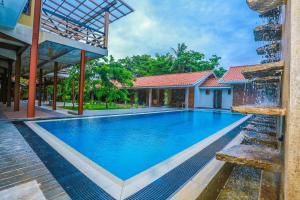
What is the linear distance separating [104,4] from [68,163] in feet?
28.6

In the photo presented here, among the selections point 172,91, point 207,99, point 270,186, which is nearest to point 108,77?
point 172,91

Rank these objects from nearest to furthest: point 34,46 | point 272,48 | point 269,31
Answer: point 269,31 < point 272,48 < point 34,46

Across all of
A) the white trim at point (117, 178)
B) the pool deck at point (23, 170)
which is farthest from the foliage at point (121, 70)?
the white trim at point (117, 178)

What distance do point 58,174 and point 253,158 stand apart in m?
2.61

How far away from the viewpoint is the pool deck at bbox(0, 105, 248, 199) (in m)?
2.20

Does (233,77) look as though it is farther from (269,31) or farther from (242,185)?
(242,185)

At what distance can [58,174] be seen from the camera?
8.58ft

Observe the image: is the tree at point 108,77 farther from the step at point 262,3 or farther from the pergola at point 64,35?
the step at point 262,3

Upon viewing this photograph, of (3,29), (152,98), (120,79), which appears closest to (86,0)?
(3,29)

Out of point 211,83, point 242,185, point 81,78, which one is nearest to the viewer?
point 242,185

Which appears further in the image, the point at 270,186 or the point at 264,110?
the point at 270,186

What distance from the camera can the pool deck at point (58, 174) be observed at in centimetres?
220

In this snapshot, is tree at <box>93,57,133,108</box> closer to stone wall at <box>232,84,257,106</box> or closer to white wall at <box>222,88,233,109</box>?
white wall at <box>222,88,233,109</box>

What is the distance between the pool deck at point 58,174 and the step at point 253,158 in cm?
91
